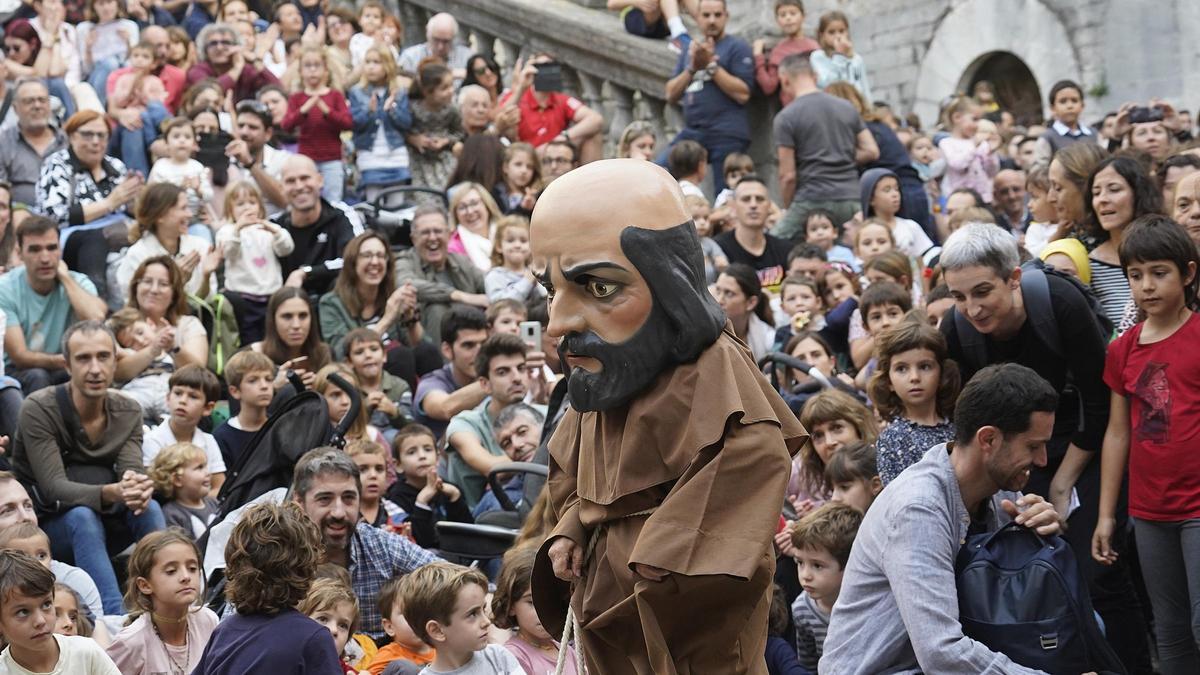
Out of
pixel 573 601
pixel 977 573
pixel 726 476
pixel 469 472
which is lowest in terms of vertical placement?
pixel 469 472

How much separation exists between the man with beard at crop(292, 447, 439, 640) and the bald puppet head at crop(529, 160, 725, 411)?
3.05 meters

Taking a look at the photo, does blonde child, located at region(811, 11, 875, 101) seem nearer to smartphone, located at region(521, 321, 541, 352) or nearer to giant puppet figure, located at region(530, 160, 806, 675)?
smartphone, located at region(521, 321, 541, 352)

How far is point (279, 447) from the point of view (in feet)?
26.2

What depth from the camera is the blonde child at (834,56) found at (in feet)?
45.8

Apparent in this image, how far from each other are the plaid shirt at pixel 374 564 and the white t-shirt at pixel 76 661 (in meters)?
1.50

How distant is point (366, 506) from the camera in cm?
801

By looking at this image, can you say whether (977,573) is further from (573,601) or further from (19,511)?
(19,511)

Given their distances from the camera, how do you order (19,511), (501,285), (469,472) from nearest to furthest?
(19,511) < (469,472) < (501,285)

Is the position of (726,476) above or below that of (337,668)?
above

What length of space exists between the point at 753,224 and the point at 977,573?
646cm

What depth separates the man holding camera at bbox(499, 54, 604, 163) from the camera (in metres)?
14.9

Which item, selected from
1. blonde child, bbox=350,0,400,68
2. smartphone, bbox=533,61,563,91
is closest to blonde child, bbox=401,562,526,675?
smartphone, bbox=533,61,563,91

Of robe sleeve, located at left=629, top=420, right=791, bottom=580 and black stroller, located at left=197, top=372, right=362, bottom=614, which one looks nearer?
robe sleeve, located at left=629, top=420, right=791, bottom=580

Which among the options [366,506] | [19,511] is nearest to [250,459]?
[366,506]
